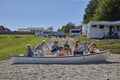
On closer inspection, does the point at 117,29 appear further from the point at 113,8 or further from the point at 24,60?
the point at 24,60

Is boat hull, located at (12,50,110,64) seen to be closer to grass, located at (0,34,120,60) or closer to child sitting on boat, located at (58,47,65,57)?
child sitting on boat, located at (58,47,65,57)

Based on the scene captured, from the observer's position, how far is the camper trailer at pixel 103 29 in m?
57.8

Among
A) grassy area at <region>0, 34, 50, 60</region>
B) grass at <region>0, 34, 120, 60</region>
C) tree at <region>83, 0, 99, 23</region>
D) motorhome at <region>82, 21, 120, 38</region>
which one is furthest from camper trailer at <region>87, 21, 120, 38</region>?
tree at <region>83, 0, 99, 23</region>

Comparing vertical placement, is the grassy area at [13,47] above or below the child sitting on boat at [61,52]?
below

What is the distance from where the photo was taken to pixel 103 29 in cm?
5866

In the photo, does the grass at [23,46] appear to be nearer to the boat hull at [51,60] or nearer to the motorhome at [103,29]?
the boat hull at [51,60]

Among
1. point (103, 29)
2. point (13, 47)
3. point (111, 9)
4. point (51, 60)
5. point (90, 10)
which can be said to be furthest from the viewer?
point (90, 10)

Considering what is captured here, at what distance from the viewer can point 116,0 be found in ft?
239

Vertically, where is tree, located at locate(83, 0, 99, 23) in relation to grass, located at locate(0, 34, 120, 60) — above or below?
above

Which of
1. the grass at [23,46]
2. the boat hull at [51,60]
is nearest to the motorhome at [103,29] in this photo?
the grass at [23,46]

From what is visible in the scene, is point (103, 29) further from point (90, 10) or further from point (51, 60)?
point (90, 10)

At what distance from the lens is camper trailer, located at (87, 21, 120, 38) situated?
57781 millimetres

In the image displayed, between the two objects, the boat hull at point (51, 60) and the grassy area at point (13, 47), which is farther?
the grassy area at point (13, 47)

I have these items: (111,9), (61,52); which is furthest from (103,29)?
(61,52)
